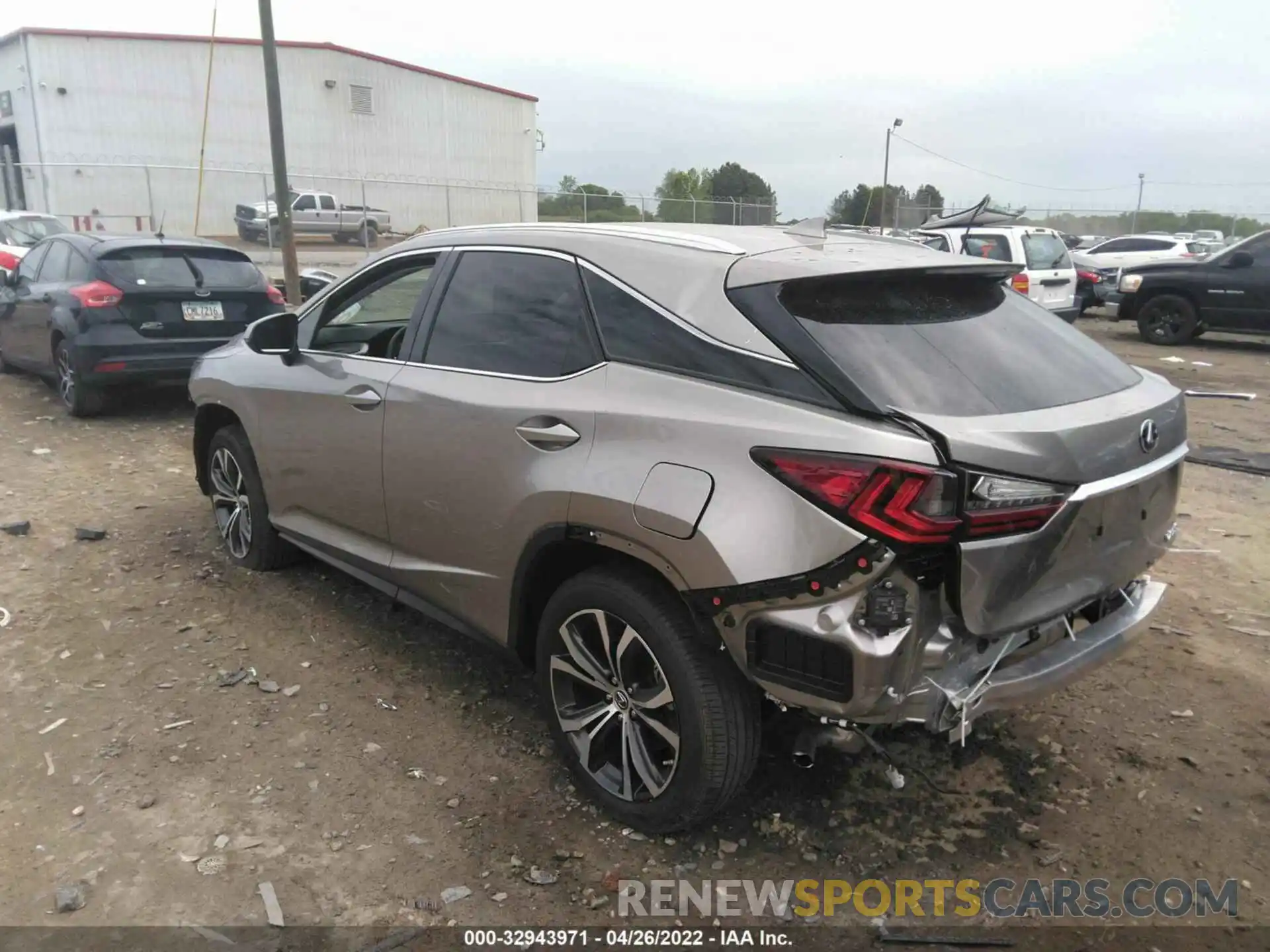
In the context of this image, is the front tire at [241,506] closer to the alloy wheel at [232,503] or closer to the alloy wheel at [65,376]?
the alloy wheel at [232,503]

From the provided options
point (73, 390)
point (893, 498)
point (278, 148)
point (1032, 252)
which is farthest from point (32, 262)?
point (1032, 252)

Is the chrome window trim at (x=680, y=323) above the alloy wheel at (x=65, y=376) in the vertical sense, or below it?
above

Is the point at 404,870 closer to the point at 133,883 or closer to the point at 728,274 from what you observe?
the point at 133,883

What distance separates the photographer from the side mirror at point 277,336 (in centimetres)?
421

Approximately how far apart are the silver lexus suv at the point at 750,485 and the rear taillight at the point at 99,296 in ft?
17.0

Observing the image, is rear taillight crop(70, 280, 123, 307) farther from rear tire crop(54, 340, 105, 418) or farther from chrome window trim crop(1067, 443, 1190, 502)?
chrome window trim crop(1067, 443, 1190, 502)

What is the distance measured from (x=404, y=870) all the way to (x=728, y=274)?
→ 2.00 metres

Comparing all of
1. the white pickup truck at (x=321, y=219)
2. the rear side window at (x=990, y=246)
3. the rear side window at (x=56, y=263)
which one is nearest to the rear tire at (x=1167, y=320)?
the rear side window at (x=990, y=246)

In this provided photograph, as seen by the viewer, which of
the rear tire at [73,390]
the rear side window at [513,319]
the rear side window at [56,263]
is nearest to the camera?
the rear side window at [513,319]

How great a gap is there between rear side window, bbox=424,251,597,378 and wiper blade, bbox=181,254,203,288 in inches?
211

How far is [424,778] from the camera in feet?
10.6

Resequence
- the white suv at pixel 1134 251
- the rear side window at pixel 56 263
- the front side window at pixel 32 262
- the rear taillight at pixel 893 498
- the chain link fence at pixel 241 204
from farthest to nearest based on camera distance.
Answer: the chain link fence at pixel 241 204 < the white suv at pixel 1134 251 < the front side window at pixel 32 262 < the rear side window at pixel 56 263 < the rear taillight at pixel 893 498

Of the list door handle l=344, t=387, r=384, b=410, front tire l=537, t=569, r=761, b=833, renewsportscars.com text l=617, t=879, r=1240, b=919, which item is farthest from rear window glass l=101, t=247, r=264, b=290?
renewsportscars.com text l=617, t=879, r=1240, b=919

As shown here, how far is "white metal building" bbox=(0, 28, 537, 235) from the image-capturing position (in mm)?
29656
